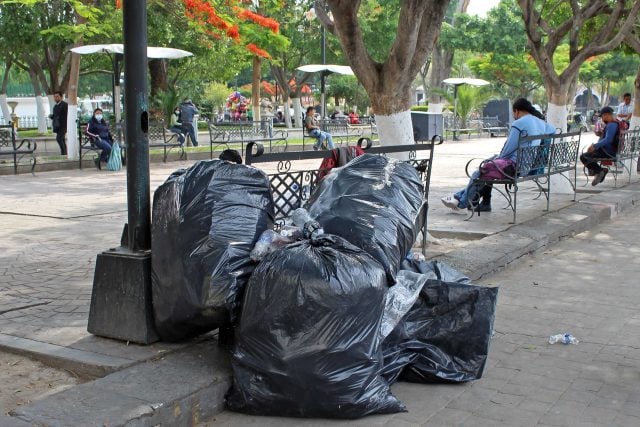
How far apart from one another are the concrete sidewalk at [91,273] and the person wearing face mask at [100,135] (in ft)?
9.30

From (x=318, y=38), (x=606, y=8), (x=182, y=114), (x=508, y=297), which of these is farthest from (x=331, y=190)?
(x=318, y=38)

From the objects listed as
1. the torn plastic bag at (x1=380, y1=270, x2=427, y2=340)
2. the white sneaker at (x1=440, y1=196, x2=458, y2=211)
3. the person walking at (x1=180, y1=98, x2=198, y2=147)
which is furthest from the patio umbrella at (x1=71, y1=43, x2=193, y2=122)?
the torn plastic bag at (x1=380, y1=270, x2=427, y2=340)

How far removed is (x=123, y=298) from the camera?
4125mm

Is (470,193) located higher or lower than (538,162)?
lower

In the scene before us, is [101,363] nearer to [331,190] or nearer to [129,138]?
[129,138]

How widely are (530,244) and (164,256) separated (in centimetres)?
460

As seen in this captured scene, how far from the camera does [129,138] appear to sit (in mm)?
4195

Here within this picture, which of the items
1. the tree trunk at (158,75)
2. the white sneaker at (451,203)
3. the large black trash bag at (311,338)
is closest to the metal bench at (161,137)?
the tree trunk at (158,75)

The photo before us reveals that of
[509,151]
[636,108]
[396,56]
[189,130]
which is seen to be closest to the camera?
[396,56]

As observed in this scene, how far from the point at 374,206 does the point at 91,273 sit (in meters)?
2.78

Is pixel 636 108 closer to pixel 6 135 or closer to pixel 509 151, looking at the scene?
pixel 509 151

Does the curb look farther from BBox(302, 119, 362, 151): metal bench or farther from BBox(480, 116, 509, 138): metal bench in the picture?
BBox(480, 116, 509, 138): metal bench

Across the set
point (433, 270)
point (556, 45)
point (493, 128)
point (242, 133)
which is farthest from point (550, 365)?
point (493, 128)

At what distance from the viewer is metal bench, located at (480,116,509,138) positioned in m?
34.0
